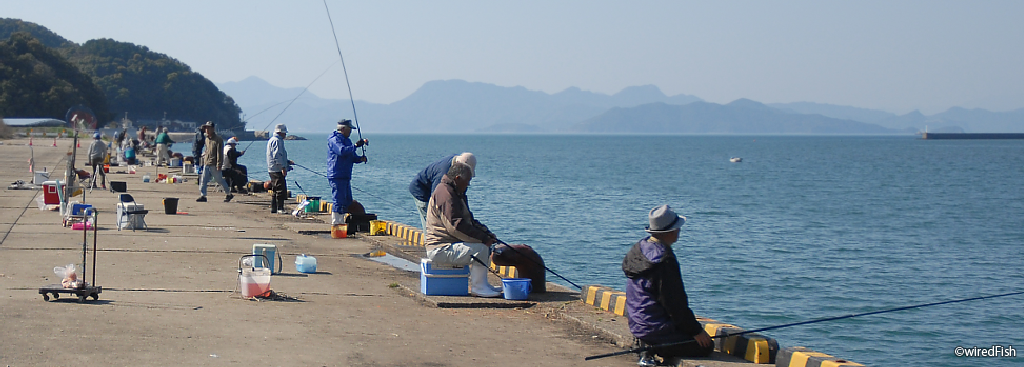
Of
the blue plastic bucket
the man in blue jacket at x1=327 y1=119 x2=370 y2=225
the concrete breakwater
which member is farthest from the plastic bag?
the man in blue jacket at x1=327 y1=119 x2=370 y2=225

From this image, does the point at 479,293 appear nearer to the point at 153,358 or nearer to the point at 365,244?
the point at 153,358

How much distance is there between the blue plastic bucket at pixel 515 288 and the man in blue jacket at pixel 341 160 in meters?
4.59

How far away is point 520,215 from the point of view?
29.4m

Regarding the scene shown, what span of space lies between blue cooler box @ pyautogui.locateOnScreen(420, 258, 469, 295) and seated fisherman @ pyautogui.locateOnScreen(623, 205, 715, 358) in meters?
2.58

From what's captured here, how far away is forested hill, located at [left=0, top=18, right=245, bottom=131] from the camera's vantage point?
5487 inches

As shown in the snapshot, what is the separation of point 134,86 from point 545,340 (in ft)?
485

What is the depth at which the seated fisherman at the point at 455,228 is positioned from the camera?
8.30m

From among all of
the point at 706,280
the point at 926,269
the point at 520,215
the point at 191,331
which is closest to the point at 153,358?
the point at 191,331

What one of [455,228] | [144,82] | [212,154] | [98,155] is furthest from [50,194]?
[144,82]

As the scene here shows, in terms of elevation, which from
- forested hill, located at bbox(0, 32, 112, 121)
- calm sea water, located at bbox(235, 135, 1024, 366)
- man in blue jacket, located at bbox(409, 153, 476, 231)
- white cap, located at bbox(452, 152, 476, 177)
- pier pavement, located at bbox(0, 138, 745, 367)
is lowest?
calm sea water, located at bbox(235, 135, 1024, 366)

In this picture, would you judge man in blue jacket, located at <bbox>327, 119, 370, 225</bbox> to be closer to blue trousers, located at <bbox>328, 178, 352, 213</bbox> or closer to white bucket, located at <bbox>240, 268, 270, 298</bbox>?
blue trousers, located at <bbox>328, 178, 352, 213</bbox>

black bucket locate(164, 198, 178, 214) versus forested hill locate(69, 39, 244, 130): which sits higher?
forested hill locate(69, 39, 244, 130)

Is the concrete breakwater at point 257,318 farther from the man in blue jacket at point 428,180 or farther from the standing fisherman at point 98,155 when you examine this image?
the standing fisherman at point 98,155

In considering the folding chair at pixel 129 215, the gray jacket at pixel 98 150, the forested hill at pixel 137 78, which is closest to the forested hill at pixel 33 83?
the forested hill at pixel 137 78
